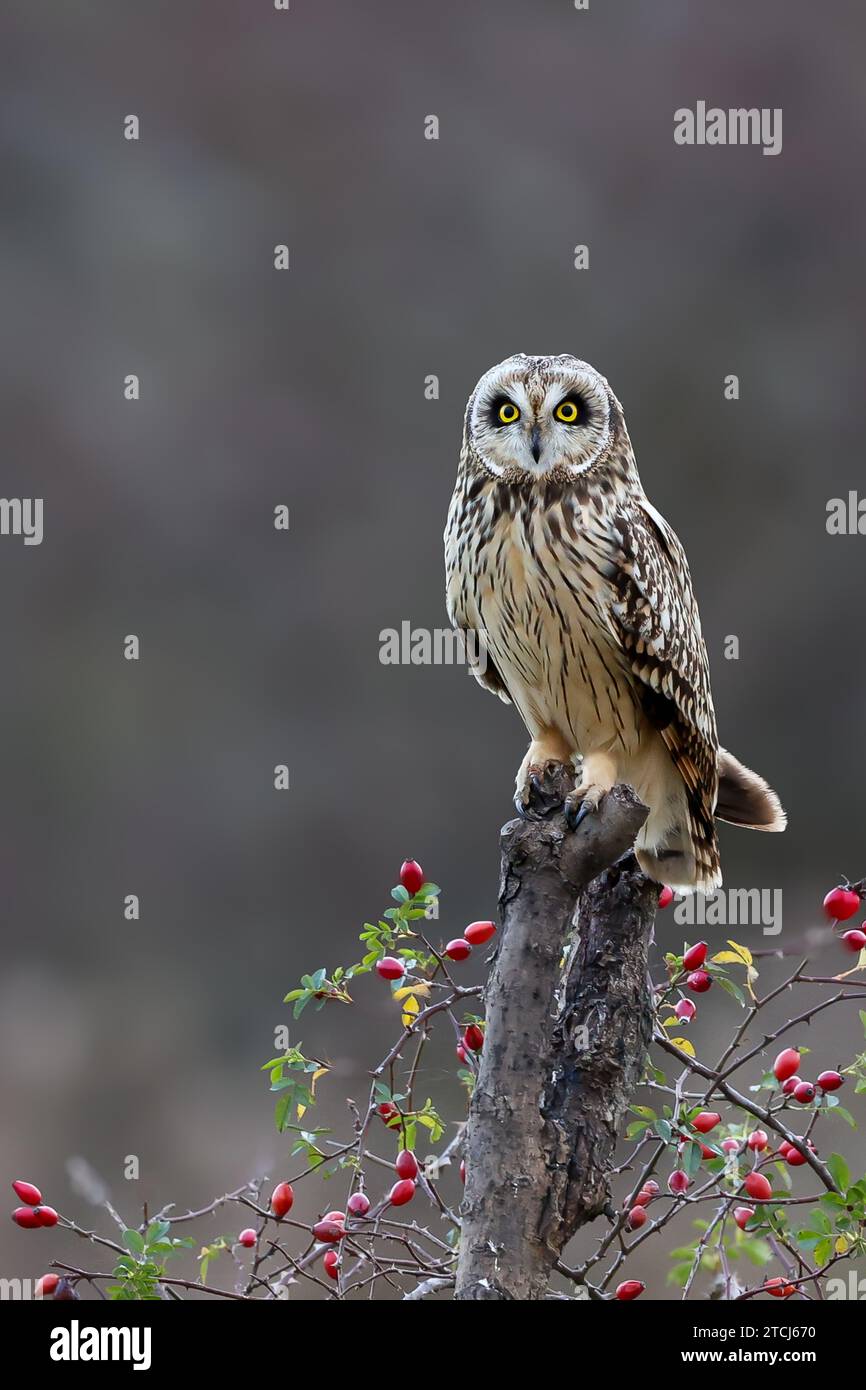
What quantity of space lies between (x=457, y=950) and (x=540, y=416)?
0.63 metres

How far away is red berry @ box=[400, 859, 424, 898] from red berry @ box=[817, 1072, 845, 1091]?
410 mm

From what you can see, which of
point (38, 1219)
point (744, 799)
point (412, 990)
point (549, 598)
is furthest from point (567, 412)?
point (38, 1219)

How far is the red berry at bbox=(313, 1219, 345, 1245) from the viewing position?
3.93ft

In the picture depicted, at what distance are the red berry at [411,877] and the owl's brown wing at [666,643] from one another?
0.47m

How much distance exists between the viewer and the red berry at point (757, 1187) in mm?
1229

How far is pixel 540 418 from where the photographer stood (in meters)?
1.60

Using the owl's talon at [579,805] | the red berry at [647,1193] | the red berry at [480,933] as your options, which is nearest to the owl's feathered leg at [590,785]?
the owl's talon at [579,805]

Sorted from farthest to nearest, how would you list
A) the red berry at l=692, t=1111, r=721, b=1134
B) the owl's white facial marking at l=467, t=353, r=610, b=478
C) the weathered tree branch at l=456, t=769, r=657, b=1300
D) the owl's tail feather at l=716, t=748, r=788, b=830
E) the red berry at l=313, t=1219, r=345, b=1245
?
1. the owl's tail feather at l=716, t=748, r=788, b=830
2. the owl's white facial marking at l=467, t=353, r=610, b=478
3. the red berry at l=692, t=1111, r=721, b=1134
4. the red berry at l=313, t=1219, r=345, b=1245
5. the weathered tree branch at l=456, t=769, r=657, b=1300

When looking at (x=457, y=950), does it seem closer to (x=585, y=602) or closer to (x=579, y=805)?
(x=579, y=805)

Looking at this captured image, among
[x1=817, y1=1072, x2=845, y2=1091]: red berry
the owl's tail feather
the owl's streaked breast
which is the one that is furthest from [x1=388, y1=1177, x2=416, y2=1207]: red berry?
the owl's tail feather

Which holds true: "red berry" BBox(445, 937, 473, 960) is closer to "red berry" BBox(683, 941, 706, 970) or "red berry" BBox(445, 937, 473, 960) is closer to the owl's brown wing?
"red berry" BBox(683, 941, 706, 970)

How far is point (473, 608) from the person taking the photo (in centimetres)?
177

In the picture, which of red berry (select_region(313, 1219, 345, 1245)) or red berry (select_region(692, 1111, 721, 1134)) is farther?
red berry (select_region(692, 1111, 721, 1134))
